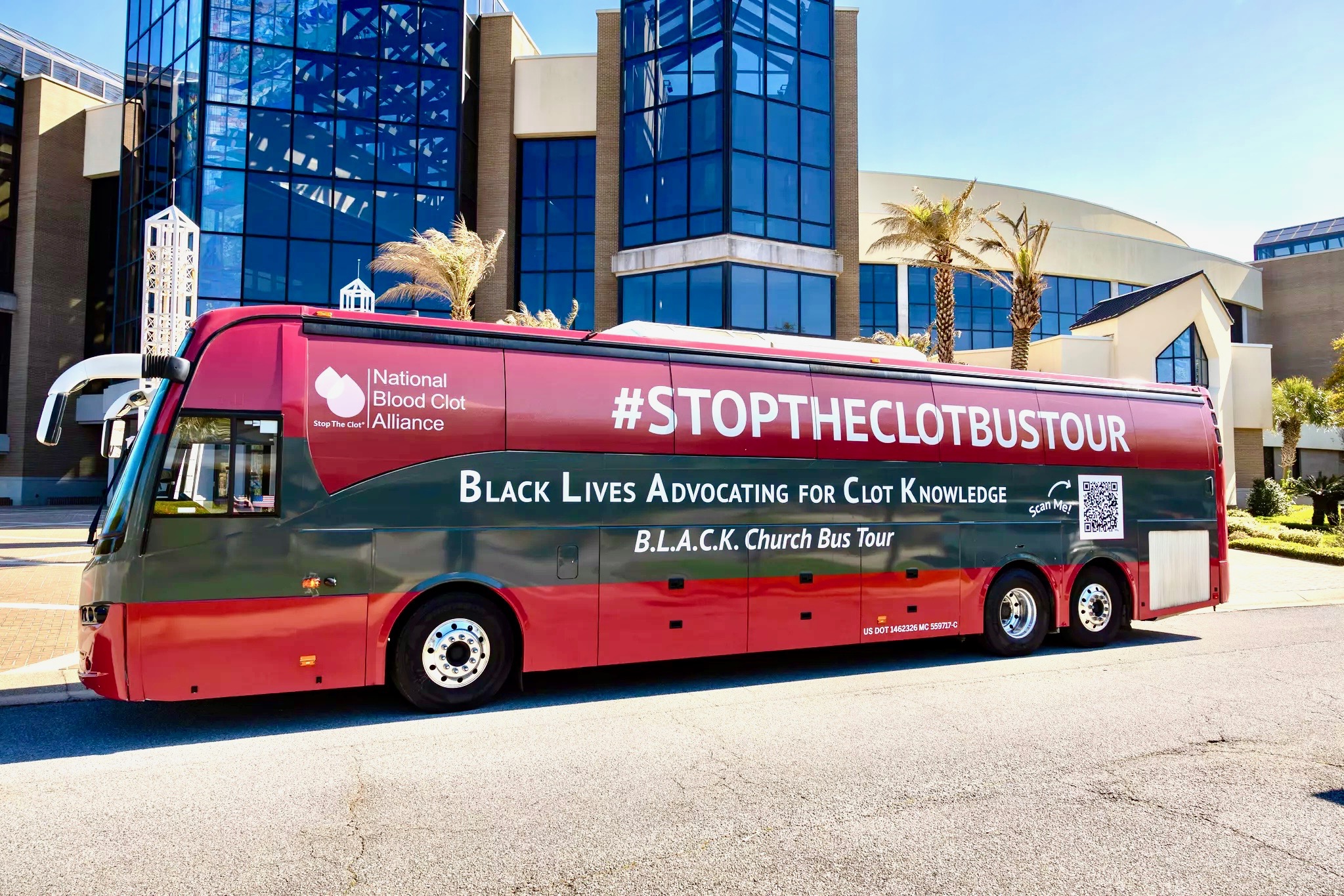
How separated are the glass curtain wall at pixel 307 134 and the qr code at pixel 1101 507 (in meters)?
26.7

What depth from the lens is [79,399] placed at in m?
40.3

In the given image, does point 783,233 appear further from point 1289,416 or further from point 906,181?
point 1289,416

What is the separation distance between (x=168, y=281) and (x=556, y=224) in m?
20.1

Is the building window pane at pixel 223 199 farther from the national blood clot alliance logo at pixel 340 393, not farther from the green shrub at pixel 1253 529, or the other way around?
the green shrub at pixel 1253 529

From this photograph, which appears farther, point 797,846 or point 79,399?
point 79,399

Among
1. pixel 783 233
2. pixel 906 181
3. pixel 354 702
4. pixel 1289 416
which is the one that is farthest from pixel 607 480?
pixel 1289 416

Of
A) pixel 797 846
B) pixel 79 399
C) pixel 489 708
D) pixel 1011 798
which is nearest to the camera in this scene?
pixel 797 846

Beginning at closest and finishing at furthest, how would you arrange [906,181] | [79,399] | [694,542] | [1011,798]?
[1011,798] < [694,542] < [79,399] < [906,181]

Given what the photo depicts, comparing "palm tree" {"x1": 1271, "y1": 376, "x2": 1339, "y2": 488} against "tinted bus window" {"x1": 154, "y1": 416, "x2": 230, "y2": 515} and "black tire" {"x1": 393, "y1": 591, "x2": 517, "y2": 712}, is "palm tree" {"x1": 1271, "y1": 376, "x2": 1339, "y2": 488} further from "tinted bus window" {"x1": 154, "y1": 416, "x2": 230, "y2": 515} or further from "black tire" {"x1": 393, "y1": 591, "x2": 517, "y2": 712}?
"tinted bus window" {"x1": 154, "y1": 416, "x2": 230, "y2": 515}

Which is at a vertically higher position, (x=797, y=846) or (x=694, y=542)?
(x=694, y=542)

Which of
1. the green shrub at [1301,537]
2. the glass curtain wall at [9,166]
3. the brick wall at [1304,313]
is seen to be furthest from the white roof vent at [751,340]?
the brick wall at [1304,313]

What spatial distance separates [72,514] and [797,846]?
123 feet

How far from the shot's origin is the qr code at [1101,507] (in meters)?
10.8

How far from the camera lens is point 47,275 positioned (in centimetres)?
4078
